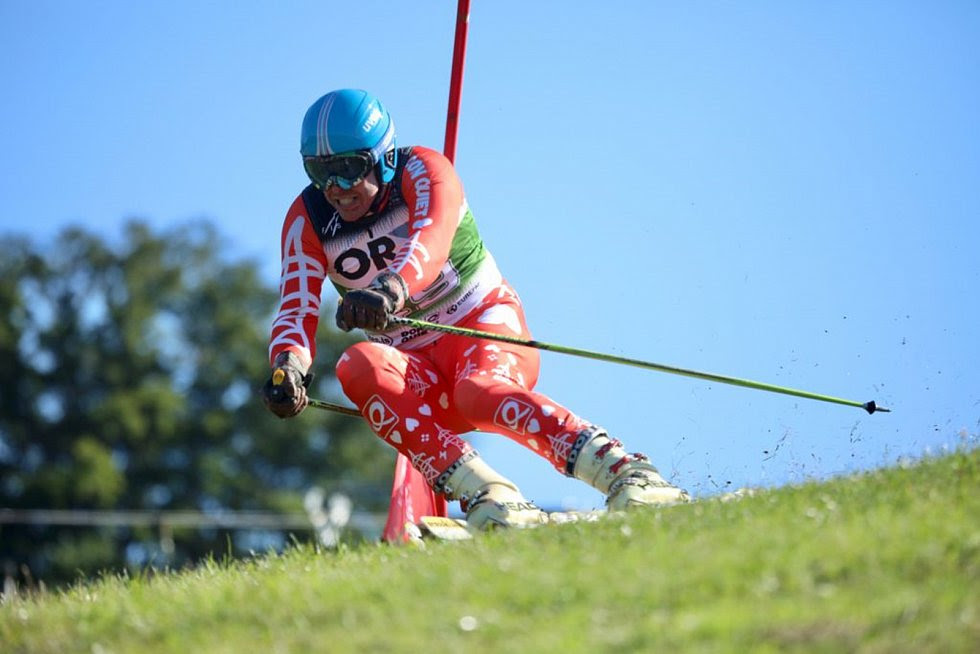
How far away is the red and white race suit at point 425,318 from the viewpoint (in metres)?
7.92

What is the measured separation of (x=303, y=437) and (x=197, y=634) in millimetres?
61124

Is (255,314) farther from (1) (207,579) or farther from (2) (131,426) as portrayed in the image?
(1) (207,579)

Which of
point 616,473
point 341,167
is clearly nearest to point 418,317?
point 341,167

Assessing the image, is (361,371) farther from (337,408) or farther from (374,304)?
(337,408)

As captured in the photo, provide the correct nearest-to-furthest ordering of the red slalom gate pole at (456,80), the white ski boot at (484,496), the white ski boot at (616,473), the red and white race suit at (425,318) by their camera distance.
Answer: the white ski boot at (616,473) < the white ski boot at (484,496) < the red and white race suit at (425,318) < the red slalom gate pole at (456,80)

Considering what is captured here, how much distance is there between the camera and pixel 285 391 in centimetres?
809

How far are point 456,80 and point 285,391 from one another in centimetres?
353

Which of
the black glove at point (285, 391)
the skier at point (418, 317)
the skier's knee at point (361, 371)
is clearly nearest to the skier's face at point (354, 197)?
the skier at point (418, 317)

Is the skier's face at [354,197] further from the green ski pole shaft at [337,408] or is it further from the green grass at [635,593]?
the green grass at [635,593]

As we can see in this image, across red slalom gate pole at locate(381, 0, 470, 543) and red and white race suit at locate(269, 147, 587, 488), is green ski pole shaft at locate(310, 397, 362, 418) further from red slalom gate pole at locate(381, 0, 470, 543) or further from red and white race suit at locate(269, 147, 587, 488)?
red slalom gate pole at locate(381, 0, 470, 543)

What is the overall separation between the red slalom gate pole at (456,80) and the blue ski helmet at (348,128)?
1.97 metres

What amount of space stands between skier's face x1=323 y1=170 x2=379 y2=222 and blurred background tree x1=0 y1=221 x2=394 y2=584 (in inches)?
1985

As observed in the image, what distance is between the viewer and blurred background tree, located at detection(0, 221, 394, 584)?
6128 centimetres

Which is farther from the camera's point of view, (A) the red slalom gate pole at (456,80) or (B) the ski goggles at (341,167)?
(A) the red slalom gate pole at (456,80)
